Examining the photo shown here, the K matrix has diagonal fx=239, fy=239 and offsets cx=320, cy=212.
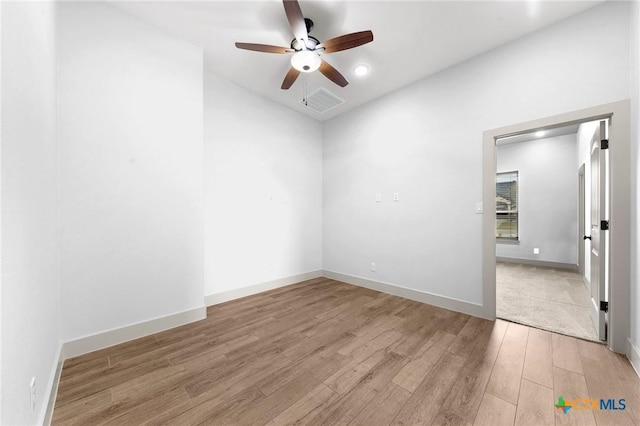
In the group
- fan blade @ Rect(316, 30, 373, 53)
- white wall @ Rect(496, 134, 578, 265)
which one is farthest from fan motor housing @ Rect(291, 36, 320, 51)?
white wall @ Rect(496, 134, 578, 265)

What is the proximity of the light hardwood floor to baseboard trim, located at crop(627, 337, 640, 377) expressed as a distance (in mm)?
54

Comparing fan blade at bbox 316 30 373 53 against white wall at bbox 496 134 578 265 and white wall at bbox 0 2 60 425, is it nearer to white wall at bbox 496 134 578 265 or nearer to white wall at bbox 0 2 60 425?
white wall at bbox 0 2 60 425

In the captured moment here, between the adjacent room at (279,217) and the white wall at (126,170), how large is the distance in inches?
0.7

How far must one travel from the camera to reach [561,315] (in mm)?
2746

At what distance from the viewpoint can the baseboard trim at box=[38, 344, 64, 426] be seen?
1.29 m

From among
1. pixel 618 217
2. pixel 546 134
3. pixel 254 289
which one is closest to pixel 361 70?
pixel 618 217

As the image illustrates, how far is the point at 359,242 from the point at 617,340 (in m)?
2.76

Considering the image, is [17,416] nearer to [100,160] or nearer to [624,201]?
[100,160]

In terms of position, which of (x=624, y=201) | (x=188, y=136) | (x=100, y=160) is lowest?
(x=624, y=201)

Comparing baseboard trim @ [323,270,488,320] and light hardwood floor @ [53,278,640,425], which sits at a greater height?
baseboard trim @ [323,270,488,320]

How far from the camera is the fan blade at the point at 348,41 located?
2.04 metres

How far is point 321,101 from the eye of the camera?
12.2 ft

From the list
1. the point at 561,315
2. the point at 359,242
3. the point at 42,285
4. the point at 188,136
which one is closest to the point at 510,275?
the point at 561,315

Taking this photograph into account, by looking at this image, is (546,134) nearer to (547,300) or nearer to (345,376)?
(547,300)
